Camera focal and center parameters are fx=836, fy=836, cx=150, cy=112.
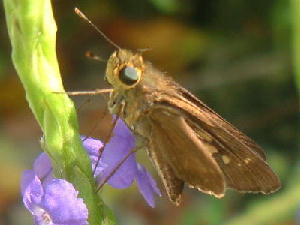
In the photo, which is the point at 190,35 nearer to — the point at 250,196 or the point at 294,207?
the point at 250,196

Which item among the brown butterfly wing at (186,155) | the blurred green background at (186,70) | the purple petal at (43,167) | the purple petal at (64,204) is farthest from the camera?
the blurred green background at (186,70)

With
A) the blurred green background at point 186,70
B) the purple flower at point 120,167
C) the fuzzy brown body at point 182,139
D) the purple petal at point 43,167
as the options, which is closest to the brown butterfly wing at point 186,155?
the fuzzy brown body at point 182,139

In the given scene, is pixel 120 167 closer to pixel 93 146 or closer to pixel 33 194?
pixel 93 146

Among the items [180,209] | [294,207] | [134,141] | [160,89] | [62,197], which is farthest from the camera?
[180,209]

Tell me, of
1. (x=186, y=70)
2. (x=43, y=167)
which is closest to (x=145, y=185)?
(x=43, y=167)

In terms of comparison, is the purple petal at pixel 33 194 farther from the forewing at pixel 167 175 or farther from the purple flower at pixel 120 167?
the forewing at pixel 167 175

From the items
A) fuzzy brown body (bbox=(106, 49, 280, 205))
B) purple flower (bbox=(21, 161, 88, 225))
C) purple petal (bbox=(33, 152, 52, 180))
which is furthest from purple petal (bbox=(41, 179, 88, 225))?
fuzzy brown body (bbox=(106, 49, 280, 205))

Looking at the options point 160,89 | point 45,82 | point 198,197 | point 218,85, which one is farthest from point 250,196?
point 45,82
